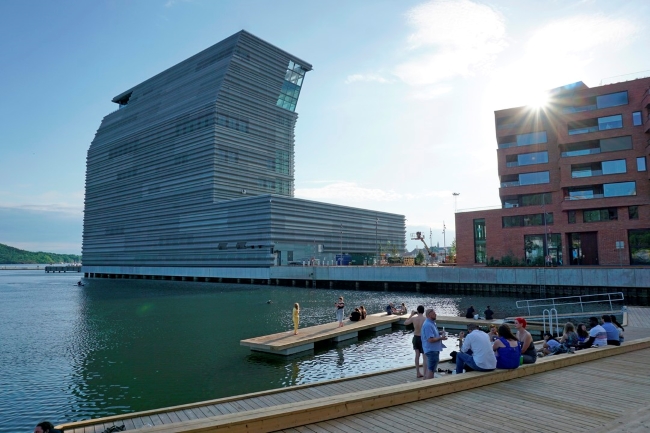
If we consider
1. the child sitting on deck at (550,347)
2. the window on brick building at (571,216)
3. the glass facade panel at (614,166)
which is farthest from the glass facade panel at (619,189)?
the child sitting on deck at (550,347)

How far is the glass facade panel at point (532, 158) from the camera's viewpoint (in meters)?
61.3

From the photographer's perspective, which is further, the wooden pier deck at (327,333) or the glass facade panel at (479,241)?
the glass facade panel at (479,241)

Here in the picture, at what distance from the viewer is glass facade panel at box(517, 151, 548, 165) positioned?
201 feet

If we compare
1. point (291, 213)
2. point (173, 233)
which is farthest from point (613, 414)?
point (173, 233)

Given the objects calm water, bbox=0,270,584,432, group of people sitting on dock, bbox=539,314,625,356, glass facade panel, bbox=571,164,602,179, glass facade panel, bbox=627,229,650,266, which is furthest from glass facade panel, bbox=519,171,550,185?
group of people sitting on dock, bbox=539,314,625,356

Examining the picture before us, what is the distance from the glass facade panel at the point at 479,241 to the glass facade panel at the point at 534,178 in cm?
881

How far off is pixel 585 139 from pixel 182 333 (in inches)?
2163

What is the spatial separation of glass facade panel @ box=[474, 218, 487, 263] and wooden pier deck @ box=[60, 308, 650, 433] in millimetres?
56183

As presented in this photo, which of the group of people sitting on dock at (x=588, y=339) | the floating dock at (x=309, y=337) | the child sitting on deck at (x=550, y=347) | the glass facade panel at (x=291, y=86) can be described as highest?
the glass facade panel at (x=291, y=86)

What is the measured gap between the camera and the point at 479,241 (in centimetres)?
6788

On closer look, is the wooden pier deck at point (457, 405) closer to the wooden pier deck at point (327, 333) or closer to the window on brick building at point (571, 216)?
the wooden pier deck at point (327, 333)

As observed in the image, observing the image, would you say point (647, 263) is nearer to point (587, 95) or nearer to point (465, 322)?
point (587, 95)

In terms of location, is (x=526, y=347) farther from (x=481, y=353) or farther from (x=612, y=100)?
(x=612, y=100)

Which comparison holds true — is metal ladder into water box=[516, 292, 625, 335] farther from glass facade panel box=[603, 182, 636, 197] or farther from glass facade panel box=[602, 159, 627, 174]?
glass facade panel box=[602, 159, 627, 174]
